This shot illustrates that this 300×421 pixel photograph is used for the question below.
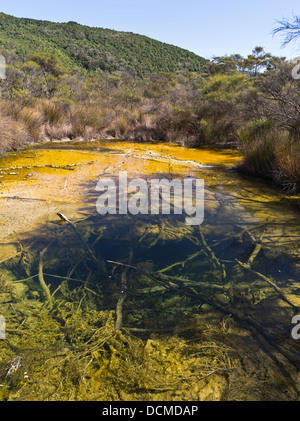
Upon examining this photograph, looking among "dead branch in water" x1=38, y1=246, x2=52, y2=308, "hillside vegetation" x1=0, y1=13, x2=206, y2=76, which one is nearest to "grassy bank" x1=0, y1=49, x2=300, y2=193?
"dead branch in water" x1=38, y1=246, x2=52, y2=308

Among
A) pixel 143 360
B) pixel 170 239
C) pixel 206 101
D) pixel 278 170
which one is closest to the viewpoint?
pixel 143 360

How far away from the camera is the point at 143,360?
58.6 inches

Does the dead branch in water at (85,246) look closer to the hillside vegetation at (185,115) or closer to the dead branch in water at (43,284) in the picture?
the dead branch in water at (43,284)

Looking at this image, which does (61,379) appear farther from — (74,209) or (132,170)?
(132,170)

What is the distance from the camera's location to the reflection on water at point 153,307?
4.47 ft

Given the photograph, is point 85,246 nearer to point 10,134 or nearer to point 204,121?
point 10,134

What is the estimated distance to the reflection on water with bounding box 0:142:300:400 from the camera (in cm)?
136

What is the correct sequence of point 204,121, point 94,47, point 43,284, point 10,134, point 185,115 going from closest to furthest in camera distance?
1. point 43,284
2. point 10,134
3. point 204,121
4. point 185,115
5. point 94,47

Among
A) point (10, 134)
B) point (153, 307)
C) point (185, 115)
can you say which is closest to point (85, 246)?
point (153, 307)

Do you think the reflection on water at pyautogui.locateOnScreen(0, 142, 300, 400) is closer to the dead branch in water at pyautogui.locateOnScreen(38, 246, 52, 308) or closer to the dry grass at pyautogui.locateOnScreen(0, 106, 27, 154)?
the dead branch in water at pyautogui.locateOnScreen(38, 246, 52, 308)

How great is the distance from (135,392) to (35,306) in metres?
1.03

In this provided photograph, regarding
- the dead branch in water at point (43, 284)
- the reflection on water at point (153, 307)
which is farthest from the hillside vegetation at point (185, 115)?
the dead branch in water at point (43, 284)

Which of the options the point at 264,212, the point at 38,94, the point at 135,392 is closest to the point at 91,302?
the point at 135,392

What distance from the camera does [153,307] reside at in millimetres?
1940
